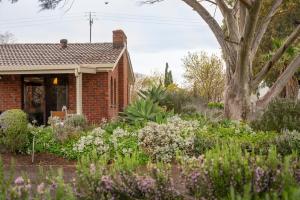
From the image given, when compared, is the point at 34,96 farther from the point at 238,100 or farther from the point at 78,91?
the point at 238,100

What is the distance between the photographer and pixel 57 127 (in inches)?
538

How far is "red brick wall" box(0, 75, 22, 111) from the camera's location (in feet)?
76.5

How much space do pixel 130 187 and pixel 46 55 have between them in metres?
20.5

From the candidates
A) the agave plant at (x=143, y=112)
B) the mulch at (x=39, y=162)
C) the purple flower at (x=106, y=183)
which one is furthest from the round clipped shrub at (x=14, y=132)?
the purple flower at (x=106, y=183)

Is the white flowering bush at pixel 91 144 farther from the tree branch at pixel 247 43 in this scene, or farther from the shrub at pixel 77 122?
the tree branch at pixel 247 43

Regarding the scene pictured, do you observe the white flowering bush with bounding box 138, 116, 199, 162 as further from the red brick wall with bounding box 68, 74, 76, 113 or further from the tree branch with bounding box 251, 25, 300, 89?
the red brick wall with bounding box 68, 74, 76, 113

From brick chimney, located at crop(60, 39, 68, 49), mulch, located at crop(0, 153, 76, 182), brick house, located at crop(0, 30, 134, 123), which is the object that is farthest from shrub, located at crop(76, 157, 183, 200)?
brick chimney, located at crop(60, 39, 68, 49)

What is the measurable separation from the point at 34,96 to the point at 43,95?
0.47m

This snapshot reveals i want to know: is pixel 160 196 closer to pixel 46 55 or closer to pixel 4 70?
pixel 4 70

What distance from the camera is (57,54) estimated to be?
81.9 feet

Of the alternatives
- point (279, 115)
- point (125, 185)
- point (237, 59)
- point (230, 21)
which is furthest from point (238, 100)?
point (125, 185)

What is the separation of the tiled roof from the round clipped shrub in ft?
31.6

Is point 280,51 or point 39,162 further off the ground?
point 280,51

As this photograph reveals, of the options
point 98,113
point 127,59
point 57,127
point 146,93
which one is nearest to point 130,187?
point 57,127
